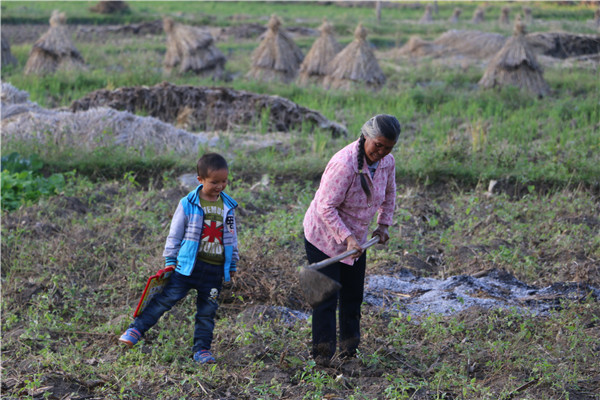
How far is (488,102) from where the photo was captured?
31.5 feet

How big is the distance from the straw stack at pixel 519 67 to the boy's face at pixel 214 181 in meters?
8.50

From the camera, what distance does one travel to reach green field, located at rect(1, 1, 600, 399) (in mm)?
3217

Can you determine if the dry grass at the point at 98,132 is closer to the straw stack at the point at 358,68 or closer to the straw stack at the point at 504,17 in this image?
the straw stack at the point at 358,68

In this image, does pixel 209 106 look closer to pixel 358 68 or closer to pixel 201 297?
pixel 358 68

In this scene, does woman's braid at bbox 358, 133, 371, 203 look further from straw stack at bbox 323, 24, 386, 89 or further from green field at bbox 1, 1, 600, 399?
straw stack at bbox 323, 24, 386, 89

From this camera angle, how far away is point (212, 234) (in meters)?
3.42

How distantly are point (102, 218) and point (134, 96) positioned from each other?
13.6 feet

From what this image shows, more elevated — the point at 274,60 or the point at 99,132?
the point at 274,60

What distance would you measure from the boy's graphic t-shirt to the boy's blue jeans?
51 millimetres

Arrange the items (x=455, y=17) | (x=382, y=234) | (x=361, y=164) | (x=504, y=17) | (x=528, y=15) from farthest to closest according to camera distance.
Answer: (x=455, y=17)
(x=528, y=15)
(x=504, y=17)
(x=382, y=234)
(x=361, y=164)

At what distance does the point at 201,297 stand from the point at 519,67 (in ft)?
29.1

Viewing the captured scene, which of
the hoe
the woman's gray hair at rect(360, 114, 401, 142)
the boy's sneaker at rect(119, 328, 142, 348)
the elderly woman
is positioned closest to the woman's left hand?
the elderly woman

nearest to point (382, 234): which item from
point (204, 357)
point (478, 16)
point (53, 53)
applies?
point (204, 357)

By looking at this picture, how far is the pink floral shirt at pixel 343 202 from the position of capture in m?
3.10
